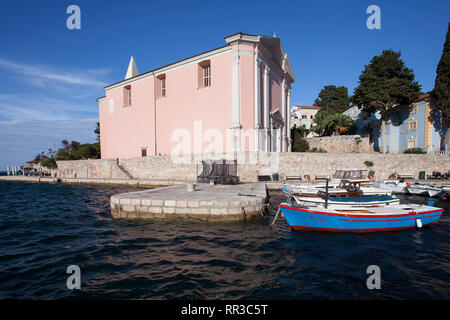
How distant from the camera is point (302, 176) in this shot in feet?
63.3

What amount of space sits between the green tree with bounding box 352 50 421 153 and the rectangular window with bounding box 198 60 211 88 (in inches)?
750

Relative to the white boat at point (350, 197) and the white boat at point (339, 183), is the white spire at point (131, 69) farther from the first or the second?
the white boat at point (350, 197)

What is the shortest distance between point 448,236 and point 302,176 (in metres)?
12.2

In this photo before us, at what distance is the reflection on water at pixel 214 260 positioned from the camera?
4016 mm

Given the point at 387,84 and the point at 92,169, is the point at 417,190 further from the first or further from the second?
the point at 92,169

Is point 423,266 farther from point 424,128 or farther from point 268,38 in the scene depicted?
point 424,128

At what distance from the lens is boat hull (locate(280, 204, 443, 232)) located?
23.4ft

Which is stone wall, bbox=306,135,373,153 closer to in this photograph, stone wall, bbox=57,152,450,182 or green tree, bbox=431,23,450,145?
green tree, bbox=431,23,450,145

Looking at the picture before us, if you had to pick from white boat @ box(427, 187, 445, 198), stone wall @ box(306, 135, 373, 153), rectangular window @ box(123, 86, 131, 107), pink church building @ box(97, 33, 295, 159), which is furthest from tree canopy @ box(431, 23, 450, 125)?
rectangular window @ box(123, 86, 131, 107)

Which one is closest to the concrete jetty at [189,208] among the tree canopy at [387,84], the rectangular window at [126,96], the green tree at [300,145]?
the green tree at [300,145]

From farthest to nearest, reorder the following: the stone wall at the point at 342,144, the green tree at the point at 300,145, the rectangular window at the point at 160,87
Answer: the green tree at the point at 300,145
the stone wall at the point at 342,144
the rectangular window at the point at 160,87

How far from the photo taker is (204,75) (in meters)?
21.8

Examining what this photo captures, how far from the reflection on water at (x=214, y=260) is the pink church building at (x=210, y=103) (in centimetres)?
1221

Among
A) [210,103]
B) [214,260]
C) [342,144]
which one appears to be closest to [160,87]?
[210,103]
